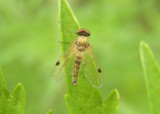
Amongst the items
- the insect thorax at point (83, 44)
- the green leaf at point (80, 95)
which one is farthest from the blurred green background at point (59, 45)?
the green leaf at point (80, 95)

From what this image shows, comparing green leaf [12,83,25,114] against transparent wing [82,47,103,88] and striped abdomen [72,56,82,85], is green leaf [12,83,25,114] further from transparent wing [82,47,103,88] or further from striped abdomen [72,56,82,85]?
transparent wing [82,47,103,88]

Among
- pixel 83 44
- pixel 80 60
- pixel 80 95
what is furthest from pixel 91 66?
pixel 80 95

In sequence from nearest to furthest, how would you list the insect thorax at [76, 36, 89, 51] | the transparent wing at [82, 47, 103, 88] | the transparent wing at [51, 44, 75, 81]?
the transparent wing at [82, 47, 103, 88], the transparent wing at [51, 44, 75, 81], the insect thorax at [76, 36, 89, 51]

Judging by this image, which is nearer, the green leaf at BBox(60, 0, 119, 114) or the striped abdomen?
the green leaf at BBox(60, 0, 119, 114)

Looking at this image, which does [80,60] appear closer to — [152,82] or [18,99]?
[152,82]

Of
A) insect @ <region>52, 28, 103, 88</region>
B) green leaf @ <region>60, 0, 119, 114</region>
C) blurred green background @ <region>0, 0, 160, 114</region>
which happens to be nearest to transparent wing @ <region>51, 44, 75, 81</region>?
insect @ <region>52, 28, 103, 88</region>

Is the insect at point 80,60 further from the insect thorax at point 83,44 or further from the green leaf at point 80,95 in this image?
the green leaf at point 80,95
